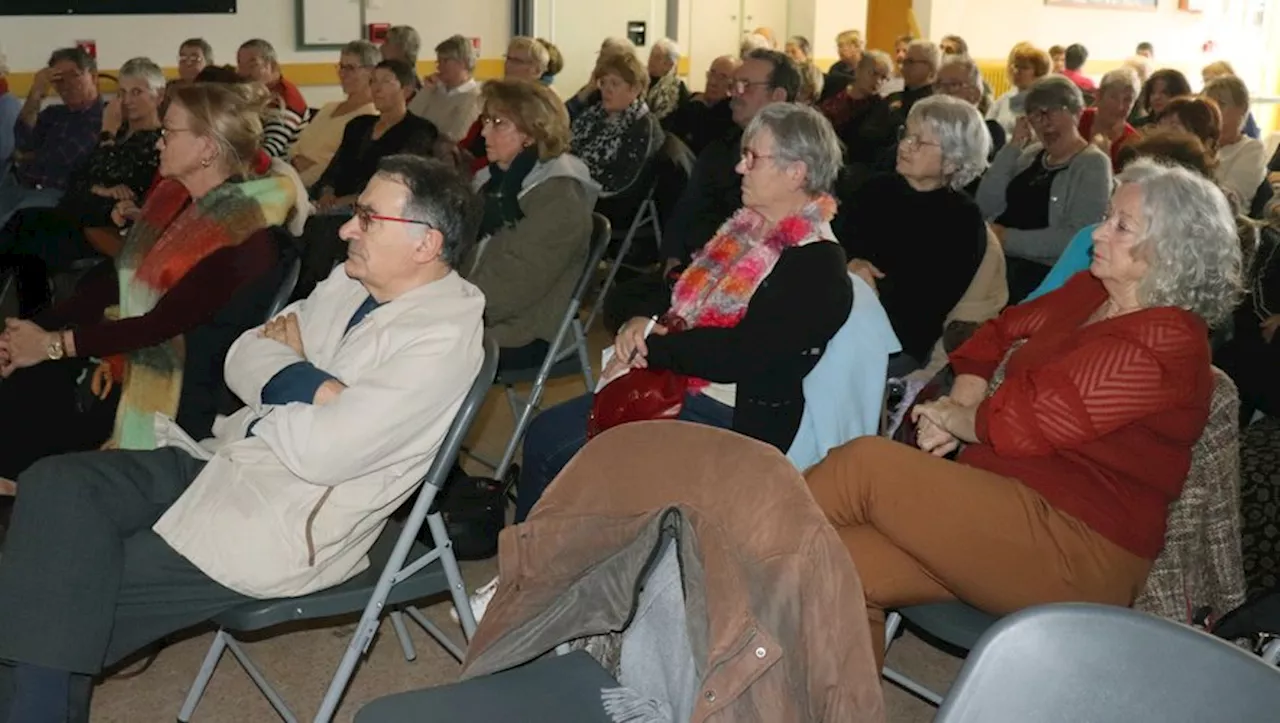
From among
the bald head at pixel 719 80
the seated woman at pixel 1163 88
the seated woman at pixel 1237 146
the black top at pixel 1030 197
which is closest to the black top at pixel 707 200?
the black top at pixel 1030 197

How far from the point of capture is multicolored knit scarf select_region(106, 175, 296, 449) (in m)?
2.77

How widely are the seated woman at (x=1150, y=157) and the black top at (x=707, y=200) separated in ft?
3.65

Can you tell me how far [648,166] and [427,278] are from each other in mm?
2941

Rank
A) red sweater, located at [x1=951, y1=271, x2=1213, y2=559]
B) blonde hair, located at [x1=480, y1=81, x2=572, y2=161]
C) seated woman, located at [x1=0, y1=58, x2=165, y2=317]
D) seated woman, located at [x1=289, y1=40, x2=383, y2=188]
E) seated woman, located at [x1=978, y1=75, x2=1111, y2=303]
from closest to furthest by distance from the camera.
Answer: red sweater, located at [x1=951, y1=271, x2=1213, y2=559]
blonde hair, located at [x1=480, y1=81, x2=572, y2=161]
seated woman, located at [x1=978, y1=75, x2=1111, y2=303]
seated woman, located at [x1=0, y1=58, x2=165, y2=317]
seated woman, located at [x1=289, y1=40, x2=383, y2=188]

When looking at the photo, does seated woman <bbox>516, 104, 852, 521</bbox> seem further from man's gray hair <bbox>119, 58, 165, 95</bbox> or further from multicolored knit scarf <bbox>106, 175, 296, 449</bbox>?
man's gray hair <bbox>119, 58, 165, 95</bbox>

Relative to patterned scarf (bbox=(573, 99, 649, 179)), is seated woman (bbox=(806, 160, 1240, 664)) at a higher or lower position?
lower

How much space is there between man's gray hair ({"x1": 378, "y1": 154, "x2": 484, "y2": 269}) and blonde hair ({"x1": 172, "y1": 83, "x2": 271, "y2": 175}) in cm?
69

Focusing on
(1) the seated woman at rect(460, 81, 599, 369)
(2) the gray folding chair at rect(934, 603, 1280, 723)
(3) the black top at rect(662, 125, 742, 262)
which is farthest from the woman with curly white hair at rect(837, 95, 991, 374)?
(2) the gray folding chair at rect(934, 603, 1280, 723)

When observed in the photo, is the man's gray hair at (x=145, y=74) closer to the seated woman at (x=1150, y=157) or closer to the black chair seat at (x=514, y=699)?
the seated woman at (x=1150, y=157)

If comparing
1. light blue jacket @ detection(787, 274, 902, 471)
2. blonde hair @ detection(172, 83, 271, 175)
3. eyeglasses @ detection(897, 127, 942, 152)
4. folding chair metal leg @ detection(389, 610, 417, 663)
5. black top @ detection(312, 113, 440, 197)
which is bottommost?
folding chair metal leg @ detection(389, 610, 417, 663)

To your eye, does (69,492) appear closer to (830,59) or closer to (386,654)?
(386,654)

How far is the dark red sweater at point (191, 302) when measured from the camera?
8.91ft

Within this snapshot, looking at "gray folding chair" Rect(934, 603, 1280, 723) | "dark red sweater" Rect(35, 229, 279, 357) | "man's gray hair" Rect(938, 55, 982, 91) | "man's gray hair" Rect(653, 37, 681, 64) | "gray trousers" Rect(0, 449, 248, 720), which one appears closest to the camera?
"gray folding chair" Rect(934, 603, 1280, 723)

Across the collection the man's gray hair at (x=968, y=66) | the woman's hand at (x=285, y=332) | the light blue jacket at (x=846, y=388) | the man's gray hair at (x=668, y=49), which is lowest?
the light blue jacket at (x=846, y=388)
